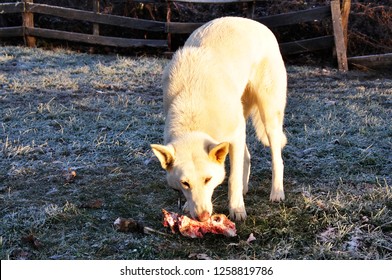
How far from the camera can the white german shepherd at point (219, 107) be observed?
10.7 ft

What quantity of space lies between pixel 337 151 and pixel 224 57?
1.89 meters

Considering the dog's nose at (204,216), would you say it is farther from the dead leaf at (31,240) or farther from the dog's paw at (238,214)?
the dead leaf at (31,240)

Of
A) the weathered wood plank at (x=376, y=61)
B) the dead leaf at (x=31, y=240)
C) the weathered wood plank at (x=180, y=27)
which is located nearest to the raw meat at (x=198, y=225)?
the dead leaf at (x=31, y=240)

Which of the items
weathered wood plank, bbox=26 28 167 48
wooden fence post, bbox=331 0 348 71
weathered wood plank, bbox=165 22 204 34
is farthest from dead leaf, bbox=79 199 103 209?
weathered wood plank, bbox=26 28 167 48

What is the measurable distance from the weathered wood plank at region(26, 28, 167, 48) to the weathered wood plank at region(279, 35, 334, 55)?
2.87 metres

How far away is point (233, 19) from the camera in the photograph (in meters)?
4.52

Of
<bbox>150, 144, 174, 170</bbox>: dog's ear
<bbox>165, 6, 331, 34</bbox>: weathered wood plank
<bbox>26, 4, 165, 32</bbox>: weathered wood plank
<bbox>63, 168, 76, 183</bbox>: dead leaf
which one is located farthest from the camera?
<bbox>26, 4, 165, 32</bbox>: weathered wood plank

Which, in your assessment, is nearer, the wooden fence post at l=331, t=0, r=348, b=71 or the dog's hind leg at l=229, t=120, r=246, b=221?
the dog's hind leg at l=229, t=120, r=246, b=221

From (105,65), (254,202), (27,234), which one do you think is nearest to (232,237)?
(254,202)

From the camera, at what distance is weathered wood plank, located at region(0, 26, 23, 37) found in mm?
12211

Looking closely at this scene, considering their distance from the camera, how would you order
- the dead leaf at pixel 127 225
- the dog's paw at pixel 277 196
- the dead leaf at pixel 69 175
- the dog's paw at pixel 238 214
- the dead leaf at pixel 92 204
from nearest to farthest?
the dead leaf at pixel 127 225 → the dog's paw at pixel 238 214 → the dead leaf at pixel 92 204 → the dog's paw at pixel 277 196 → the dead leaf at pixel 69 175

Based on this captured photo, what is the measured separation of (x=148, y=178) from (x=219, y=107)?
130 centimetres

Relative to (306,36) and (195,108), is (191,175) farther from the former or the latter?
(306,36)

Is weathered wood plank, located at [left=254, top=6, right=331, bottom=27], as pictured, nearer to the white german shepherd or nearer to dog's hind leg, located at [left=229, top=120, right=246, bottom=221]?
the white german shepherd
